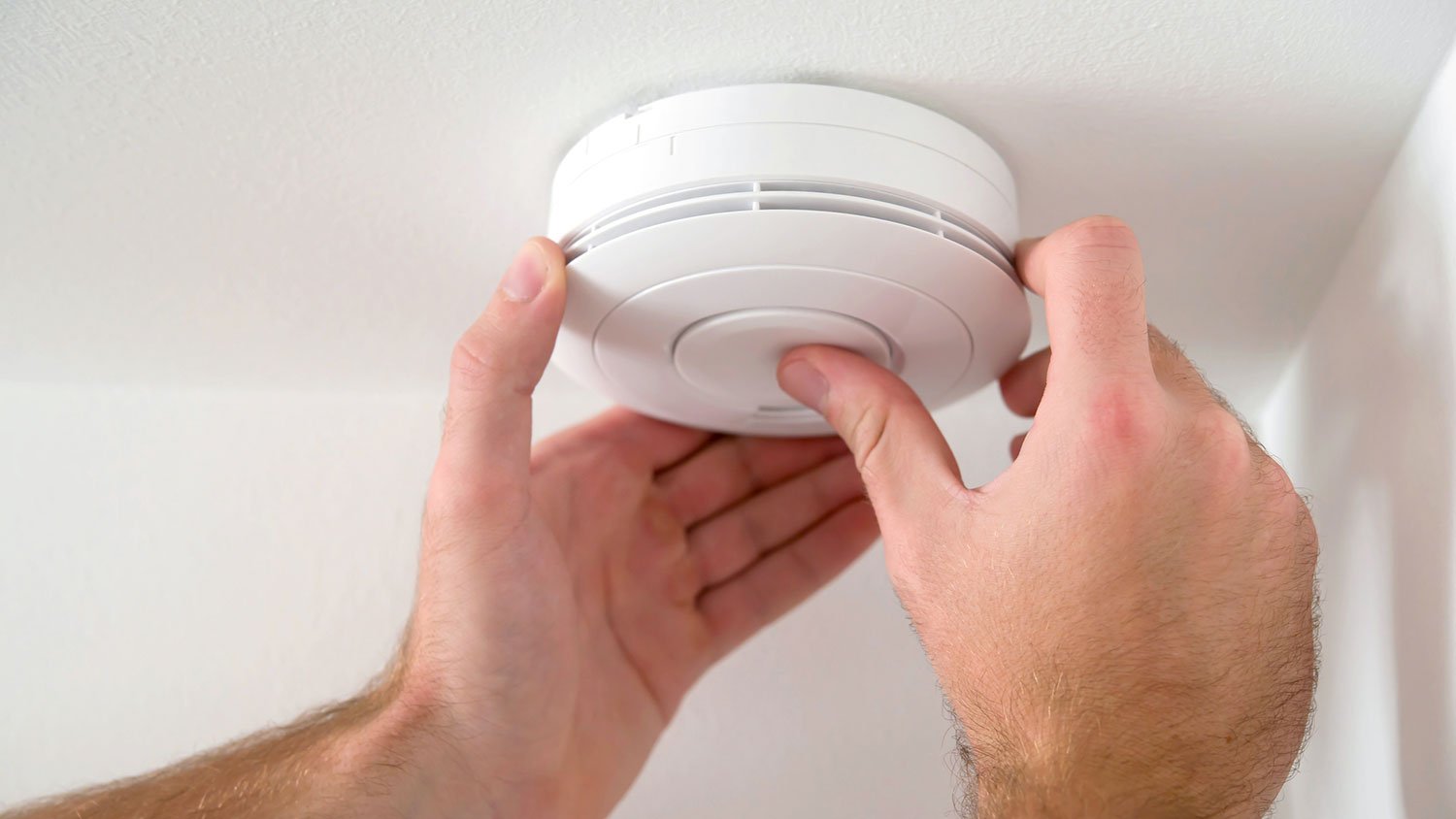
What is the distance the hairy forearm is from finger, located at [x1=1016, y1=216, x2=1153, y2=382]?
1.64 ft

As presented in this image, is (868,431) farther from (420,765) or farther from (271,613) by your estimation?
(271,613)

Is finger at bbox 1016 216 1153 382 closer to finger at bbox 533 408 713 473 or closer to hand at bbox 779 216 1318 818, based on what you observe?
hand at bbox 779 216 1318 818

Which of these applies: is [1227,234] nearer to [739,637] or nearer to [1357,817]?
[1357,817]

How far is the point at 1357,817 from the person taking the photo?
60 cm

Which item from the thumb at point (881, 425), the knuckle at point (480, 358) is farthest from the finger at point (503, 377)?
the thumb at point (881, 425)

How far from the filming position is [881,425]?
0.64 m

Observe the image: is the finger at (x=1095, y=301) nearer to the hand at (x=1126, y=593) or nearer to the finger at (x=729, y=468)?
the hand at (x=1126, y=593)

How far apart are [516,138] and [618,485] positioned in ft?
1.16

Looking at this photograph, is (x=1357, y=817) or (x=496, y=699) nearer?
(x=1357, y=817)

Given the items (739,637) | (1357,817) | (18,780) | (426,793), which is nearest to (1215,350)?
(1357,817)

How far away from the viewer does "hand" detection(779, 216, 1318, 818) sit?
20.0 inches

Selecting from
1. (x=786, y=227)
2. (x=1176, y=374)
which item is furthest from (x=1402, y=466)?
(x=786, y=227)

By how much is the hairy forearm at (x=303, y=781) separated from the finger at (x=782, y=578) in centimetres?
27

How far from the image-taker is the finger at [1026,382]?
2.47ft
